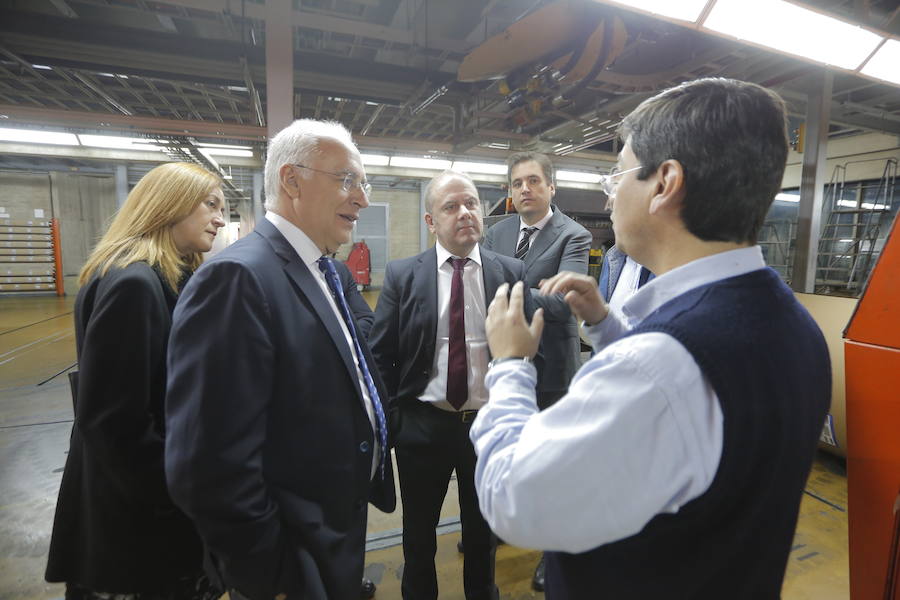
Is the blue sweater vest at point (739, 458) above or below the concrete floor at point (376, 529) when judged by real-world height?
above

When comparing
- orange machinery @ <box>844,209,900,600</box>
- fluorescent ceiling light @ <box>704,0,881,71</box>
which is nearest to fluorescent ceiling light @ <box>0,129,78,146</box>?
fluorescent ceiling light @ <box>704,0,881,71</box>

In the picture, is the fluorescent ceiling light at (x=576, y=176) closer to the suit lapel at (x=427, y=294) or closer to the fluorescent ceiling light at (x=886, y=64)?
the fluorescent ceiling light at (x=886, y=64)

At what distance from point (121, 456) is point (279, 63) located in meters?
3.48

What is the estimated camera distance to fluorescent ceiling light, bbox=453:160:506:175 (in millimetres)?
9854

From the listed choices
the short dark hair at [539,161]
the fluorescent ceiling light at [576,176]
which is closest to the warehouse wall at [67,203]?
the fluorescent ceiling light at [576,176]

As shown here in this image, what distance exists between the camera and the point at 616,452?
0.64 meters

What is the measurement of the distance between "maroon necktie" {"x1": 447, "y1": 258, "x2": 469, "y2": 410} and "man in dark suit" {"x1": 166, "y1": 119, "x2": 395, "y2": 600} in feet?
1.76

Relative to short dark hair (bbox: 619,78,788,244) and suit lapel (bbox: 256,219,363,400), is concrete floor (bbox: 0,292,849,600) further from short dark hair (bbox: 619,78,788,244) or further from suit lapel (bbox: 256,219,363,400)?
short dark hair (bbox: 619,78,788,244)

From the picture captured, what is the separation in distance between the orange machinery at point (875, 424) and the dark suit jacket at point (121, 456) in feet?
7.09

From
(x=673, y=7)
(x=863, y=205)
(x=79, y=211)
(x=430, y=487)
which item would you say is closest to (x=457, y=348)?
(x=430, y=487)

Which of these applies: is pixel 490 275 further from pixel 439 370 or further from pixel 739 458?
pixel 739 458

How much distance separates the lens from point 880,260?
139 centimetres

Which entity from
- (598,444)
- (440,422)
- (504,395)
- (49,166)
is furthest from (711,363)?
(49,166)

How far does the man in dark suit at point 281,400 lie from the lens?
99 cm
